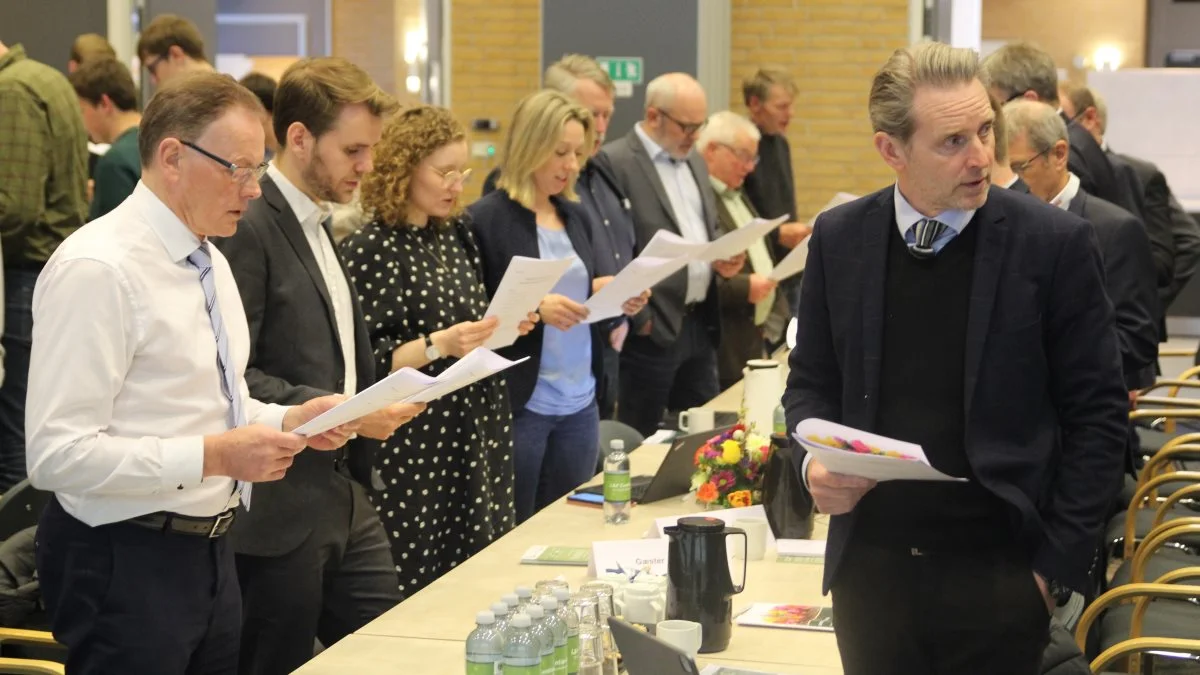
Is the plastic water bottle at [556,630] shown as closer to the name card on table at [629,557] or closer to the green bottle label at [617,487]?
the name card on table at [629,557]

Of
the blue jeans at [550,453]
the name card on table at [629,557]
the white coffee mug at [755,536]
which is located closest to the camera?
the name card on table at [629,557]

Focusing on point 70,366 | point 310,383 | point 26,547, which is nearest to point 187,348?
point 70,366

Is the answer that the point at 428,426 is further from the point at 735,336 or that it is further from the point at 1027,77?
the point at 735,336

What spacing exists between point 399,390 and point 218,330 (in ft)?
1.29

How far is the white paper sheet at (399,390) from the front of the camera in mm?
2408

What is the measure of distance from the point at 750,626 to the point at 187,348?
1.20m

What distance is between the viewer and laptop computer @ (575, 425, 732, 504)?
3809mm

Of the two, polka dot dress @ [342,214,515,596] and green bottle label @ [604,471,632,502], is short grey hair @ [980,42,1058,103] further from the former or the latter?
green bottle label @ [604,471,632,502]

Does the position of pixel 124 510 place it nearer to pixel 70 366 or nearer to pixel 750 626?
pixel 70 366

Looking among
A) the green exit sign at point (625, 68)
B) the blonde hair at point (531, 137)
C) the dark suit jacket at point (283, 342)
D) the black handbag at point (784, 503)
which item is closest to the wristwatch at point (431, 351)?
the dark suit jacket at point (283, 342)

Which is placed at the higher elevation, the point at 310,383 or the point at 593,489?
the point at 310,383

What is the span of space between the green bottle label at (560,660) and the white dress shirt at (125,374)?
27.0 inches

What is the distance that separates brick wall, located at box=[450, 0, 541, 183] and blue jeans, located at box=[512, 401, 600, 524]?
5.98 m

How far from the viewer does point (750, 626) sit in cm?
280
